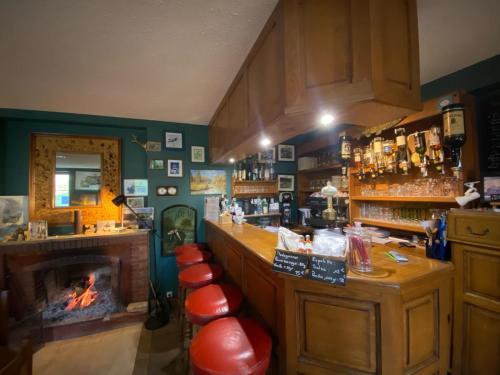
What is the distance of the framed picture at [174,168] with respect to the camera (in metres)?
3.13

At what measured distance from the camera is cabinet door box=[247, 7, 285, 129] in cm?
117

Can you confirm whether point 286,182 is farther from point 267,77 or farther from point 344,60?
point 344,60

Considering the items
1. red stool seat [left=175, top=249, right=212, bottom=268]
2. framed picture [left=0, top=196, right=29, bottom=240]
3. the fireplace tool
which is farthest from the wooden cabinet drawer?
framed picture [left=0, top=196, right=29, bottom=240]

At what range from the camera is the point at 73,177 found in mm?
2836

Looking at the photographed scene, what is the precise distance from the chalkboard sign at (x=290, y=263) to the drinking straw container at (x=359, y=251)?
0.25 m

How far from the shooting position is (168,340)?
2295 millimetres

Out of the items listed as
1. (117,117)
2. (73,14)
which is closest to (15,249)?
(117,117)

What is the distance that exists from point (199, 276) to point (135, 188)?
1907 millimetres

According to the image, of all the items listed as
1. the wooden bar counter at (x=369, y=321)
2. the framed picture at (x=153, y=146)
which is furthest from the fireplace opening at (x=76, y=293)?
the wooden bar counter at (x=369, y=321)

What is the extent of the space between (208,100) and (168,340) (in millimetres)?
2641

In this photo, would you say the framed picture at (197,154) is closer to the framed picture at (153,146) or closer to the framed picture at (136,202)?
Answer: the framed picture at (153,146)

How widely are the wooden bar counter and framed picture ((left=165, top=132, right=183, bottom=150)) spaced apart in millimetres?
2496

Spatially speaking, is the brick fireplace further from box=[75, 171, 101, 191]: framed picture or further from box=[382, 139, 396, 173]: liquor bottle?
box=[382, 139, 396, 173]: liquor bottle

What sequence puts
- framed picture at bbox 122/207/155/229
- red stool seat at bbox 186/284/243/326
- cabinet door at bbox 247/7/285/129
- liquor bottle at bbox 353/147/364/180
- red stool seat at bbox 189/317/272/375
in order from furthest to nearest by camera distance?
1. framed picture at bbox 122/207/155/229
2. liquor bottle at bbox 353/147/364/180
3. red stool seat at bbox 186/284/243/326
4. cabinet door at bbox 247/7/285/129
5. red stool seat at bbox 189/317/272/375
